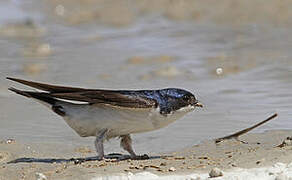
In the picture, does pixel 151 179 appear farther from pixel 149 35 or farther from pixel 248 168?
Result: pixel 149 35

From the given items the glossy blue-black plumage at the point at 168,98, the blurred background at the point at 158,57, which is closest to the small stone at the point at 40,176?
the glossy blue-black plumage at the point at 168,98

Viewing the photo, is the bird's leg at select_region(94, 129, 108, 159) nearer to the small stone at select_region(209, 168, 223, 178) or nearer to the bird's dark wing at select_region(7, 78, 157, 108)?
the bird's dark wing at select_region(7, 78, 157, 108)

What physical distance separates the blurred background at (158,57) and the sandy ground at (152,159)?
0.41m

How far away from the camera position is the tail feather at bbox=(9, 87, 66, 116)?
6.23 metres

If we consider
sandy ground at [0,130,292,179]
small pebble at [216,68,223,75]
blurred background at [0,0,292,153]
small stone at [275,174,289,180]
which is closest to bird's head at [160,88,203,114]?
sandy ground at [0,130,292,179]

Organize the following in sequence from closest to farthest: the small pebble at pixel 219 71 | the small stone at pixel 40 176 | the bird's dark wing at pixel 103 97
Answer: the small stone at pixel 40 176 < the bird's dark wing at pixel 103 97 < the small pebble at pixel 219 71

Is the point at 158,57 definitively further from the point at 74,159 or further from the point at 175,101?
the point at 175,101

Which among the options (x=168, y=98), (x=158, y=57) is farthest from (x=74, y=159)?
(x=158, y=57)

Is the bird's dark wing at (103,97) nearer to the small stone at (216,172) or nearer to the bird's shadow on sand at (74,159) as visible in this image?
the bird's shadow on sand at (74,159)

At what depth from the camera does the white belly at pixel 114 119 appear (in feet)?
19.9

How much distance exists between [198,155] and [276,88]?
2.98 meters

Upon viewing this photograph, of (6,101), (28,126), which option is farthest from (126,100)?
(6,101)

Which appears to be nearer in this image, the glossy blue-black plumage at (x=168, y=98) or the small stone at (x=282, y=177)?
the small stone at (x=282, y=177)

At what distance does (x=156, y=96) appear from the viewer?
20.3ft
